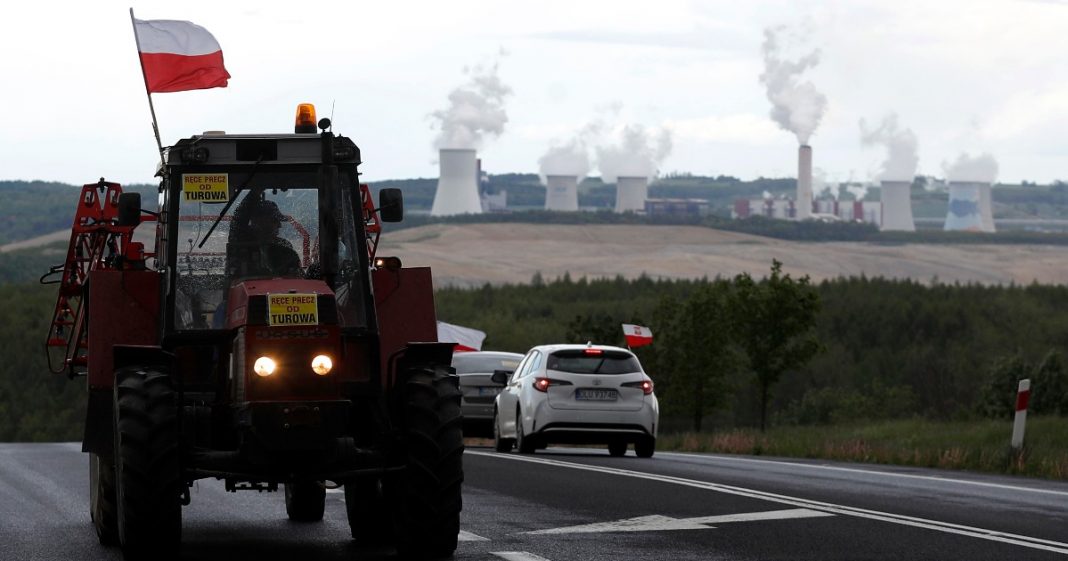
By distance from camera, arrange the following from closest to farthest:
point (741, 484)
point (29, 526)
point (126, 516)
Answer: point (126, 516), point (29, 526), point (741, 484)

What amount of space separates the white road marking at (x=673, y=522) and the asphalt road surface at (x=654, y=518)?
0.01 m

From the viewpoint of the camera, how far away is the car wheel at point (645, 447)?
23.1 meters

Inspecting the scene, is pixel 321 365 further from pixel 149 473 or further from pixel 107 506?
pixel 107 506

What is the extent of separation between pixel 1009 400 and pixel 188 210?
5208cm

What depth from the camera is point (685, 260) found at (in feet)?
600

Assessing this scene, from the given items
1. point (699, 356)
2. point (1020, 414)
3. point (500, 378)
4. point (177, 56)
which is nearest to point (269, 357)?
point (177, 56)

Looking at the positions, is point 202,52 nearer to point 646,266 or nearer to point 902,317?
point 902,317

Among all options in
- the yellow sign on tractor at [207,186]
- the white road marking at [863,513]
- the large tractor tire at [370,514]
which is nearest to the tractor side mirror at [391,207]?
the yellow sign on tractor at [207,186]

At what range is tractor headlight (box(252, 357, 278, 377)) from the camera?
9.79m

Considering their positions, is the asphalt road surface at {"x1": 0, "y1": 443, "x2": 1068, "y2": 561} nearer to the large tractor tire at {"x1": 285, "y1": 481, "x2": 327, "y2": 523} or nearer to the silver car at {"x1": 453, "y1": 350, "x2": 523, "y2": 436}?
the large tractor tire at {"x1": 285, "y1": 481, "x2": 327, "y2": 523}

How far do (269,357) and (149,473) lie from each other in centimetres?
95

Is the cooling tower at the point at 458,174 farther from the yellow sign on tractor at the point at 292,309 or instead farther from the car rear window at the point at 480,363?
the yellow sign on tractor at the point at 292,309

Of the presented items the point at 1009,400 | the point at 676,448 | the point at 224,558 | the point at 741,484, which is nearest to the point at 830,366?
the point at 1009,400

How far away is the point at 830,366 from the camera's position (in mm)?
101875
